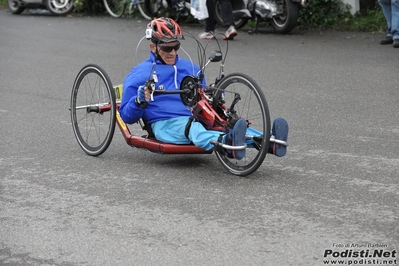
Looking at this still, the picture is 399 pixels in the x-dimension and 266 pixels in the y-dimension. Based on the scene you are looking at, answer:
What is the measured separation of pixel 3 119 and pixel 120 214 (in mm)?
3819

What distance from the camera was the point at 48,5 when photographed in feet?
63.0

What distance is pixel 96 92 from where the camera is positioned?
7.45 metres

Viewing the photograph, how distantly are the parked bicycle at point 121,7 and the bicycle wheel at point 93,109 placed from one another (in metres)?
9.71

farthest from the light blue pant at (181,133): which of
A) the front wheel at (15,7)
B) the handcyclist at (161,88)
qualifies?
the front wheel at (15,7)

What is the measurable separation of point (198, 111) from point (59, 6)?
13.2 meters

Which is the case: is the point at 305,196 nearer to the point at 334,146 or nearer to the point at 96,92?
the point at 334,146

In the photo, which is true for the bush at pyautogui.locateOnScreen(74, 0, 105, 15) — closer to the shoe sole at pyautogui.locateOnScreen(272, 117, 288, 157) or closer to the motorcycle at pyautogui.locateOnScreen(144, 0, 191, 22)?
the motorcycle at pyautogui.locateOnScreen(144, 0, 191, 22)

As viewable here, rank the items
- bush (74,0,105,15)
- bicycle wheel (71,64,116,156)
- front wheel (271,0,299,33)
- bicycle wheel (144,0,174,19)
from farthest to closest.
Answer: bush (74,0,105,15) → bicycle wheel (144,0,174,19) → front wheel (271,0,299,33) → bicycle wheel (71,64,116,156)

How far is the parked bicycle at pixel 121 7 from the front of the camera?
17489mm

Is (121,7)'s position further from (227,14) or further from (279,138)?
(279,138)

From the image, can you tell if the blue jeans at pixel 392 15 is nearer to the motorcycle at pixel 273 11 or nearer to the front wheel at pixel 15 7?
the motorcycle at pixel 273 11

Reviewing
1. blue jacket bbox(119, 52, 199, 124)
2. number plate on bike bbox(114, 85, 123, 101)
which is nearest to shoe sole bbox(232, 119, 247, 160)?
blue jacket bbox(119, 52, 199, 124)

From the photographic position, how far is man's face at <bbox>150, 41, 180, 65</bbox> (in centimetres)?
680

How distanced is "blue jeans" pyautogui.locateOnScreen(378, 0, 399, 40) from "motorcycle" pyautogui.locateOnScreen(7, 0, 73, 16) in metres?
8.36
